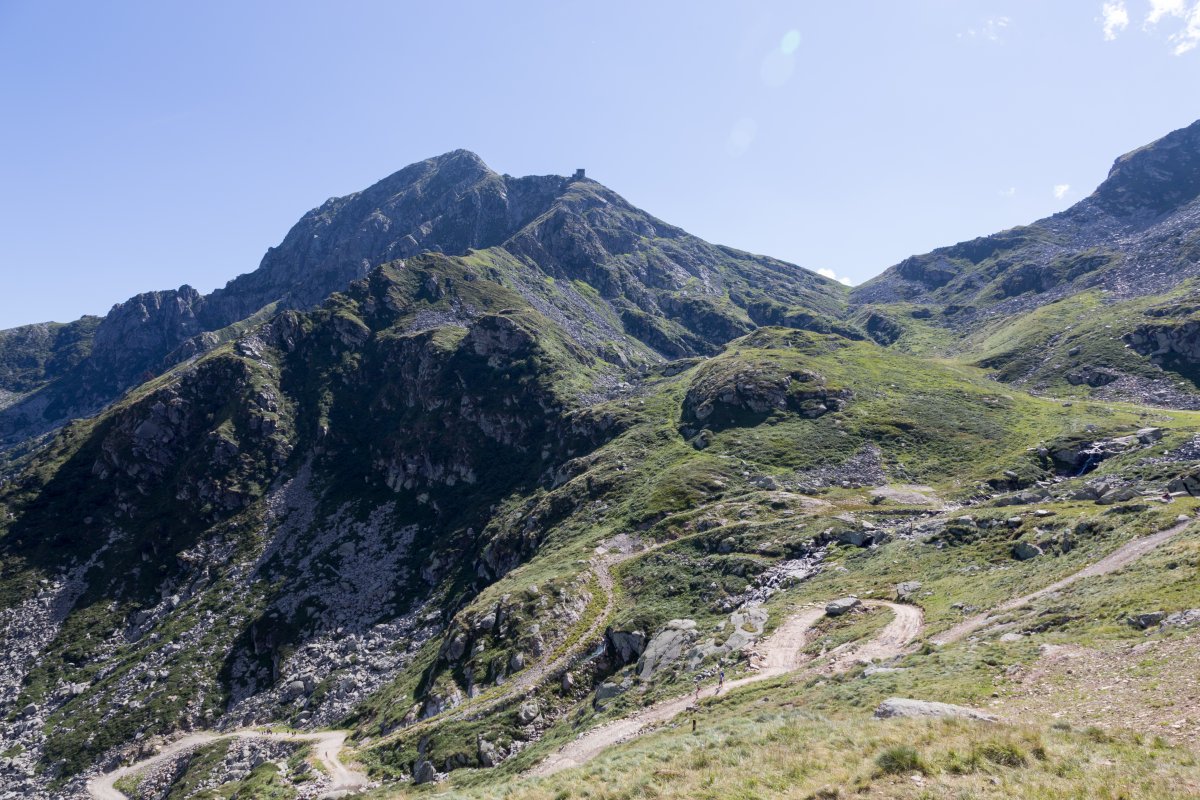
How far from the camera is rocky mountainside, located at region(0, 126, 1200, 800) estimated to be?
2455 cm

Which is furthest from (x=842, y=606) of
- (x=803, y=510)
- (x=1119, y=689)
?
(x=803, y=510)

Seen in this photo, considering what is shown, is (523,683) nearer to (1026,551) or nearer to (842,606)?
(842,606)

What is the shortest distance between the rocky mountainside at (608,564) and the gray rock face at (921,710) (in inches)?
10.9

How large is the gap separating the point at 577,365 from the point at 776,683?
470 ft

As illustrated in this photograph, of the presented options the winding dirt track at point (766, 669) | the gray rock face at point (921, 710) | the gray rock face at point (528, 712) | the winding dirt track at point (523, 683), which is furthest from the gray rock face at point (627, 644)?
the gray rock face at point (921, 710)

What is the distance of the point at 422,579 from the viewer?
106m

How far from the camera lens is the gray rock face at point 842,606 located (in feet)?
144

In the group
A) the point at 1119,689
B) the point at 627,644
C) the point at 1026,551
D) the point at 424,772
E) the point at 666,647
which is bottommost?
the point at 424,772

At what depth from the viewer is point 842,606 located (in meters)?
44.2

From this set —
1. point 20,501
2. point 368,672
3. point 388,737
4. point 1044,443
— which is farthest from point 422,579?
point 20,501

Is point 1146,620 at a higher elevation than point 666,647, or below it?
higher

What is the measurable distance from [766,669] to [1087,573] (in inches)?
882

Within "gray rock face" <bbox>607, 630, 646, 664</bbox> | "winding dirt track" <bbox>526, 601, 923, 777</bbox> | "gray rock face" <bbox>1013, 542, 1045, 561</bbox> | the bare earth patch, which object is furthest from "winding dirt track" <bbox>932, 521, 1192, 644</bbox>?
"gray rock face" <bbox>607, 630, 646, 664</bbox>

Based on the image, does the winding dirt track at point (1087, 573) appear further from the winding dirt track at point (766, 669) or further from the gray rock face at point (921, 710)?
the gray rock face at point (921, 710)
